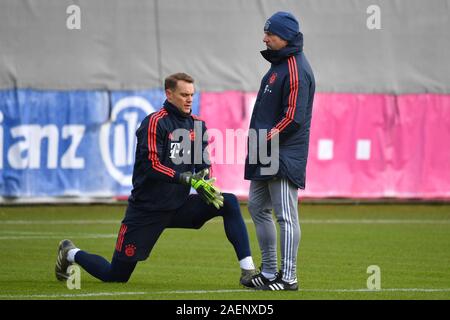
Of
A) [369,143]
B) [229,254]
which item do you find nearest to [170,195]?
[229,254]

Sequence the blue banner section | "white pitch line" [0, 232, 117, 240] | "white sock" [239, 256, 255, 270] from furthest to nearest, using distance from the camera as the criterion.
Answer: the blue banner section < "white pitch line" [0, 232, 117, 240] < "white sock" [239, 256, 255, 270]

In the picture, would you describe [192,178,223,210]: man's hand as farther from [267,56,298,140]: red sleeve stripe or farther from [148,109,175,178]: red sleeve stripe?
[267,56,298,140]: red sleeve stripe

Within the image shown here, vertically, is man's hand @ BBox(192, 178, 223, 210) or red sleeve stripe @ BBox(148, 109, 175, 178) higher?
red sleeve stripe @ BBox(148, 109, 175, 178)

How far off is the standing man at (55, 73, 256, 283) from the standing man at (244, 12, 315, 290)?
351mm

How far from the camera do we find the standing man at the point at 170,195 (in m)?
9.79

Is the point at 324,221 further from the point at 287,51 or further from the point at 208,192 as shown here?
the point at 287,51

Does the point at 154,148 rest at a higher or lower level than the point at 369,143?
higher

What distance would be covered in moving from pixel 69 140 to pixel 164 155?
9.91m

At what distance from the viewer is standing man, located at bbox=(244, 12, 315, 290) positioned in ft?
30.7

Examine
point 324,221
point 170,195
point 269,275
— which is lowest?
point 324,221

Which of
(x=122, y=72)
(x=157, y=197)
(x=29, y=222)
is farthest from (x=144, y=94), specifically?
(x=157, y=197)

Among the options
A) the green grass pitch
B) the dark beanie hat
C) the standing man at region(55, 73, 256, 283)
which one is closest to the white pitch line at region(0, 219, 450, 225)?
the green grass pitch

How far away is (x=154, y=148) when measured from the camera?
974 centimetres

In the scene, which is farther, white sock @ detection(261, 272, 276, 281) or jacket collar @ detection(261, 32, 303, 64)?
white sock @ detection(261, 272, 276, 281)
